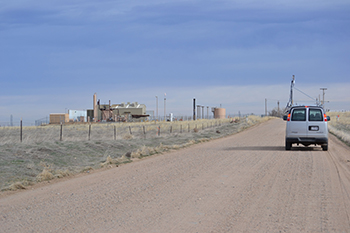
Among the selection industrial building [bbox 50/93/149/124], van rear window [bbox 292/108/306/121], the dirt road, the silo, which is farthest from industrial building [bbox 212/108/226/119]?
the dirt road

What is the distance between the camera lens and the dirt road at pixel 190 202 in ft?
20.1

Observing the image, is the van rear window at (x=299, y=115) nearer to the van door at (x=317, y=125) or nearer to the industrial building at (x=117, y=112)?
the van door at (x=317, y=125)

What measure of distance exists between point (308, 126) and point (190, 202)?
12551mm

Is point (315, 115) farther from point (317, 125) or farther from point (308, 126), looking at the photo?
point (308, 126)

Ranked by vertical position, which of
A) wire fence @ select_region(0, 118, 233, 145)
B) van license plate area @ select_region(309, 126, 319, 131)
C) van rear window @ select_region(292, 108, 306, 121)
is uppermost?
van rear window @ select_region(292, 108, 306, 121)

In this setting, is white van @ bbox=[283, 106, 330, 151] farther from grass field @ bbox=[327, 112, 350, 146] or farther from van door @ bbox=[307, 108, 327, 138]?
grass field @ bbox=[327, 112, 350, 146]

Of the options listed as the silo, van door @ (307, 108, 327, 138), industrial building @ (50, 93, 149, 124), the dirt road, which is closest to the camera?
the dirt road

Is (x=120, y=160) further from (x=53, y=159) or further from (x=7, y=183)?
(x=7, y=183)

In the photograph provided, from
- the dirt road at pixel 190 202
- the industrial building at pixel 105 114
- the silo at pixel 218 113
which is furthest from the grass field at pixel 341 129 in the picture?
the industrial building at pixel 105 114

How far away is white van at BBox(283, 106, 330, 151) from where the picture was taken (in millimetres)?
18438

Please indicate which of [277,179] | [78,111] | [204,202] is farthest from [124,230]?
[78,111]

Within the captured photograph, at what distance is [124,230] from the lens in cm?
582

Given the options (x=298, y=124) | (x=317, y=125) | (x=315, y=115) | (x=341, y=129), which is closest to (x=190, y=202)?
(x=298, y=124)

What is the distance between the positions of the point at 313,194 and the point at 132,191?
162 inches
